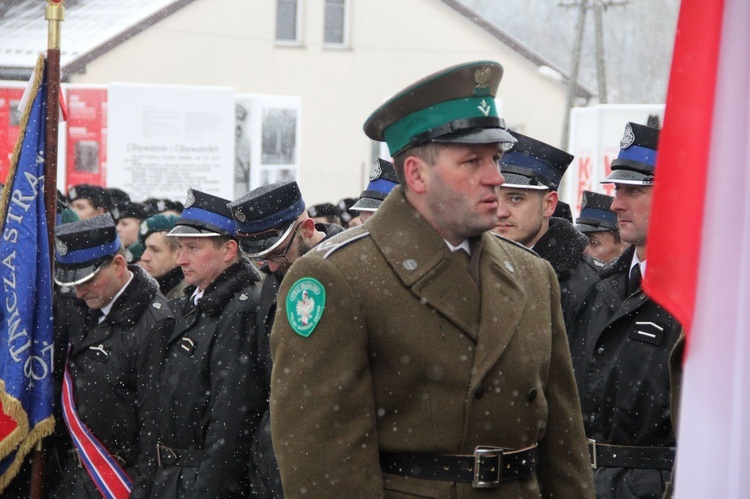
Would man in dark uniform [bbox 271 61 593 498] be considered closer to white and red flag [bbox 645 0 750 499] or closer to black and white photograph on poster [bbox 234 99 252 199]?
white and red flag [bbox 645 0 750 499]

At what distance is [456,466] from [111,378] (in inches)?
131

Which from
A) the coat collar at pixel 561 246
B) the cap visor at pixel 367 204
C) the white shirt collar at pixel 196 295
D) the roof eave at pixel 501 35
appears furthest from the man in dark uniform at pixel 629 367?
the roof eave at pixel 501 35

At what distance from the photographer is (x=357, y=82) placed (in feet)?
99.7

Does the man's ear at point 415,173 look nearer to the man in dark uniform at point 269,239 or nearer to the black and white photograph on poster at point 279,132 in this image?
the man in dark uniform at point 269,239

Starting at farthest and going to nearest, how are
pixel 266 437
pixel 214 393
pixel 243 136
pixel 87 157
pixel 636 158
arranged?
1. pixel 243 136
2. pixel 87 157
3. pixel 214 393
4. pixel 266 437
5. pixel 636 158

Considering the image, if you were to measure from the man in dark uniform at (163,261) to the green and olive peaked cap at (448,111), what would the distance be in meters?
5.41

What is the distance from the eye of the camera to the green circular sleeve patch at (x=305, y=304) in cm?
335

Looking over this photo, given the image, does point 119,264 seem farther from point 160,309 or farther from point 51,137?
point 51,137

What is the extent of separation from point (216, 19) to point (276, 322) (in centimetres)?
2582

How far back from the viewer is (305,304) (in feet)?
11.1

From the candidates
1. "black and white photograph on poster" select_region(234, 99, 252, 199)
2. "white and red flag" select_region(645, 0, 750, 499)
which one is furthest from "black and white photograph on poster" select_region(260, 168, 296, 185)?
"white and red flag" select_region(645, 0, 750, 499)

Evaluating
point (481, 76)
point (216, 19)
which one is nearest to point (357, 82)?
point (216, 19)

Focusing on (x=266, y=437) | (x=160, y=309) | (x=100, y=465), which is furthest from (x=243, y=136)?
(x=266, y=437)

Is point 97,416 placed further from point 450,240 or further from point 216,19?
point 216,19
